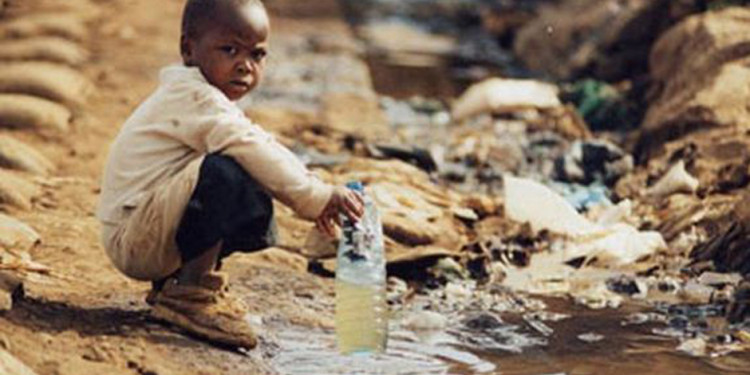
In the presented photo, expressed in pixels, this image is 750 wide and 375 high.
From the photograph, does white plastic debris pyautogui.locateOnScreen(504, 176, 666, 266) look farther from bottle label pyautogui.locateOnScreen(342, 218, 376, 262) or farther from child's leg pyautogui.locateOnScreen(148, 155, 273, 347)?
child's leg pyautogui.locateOnScreen(148, 155, 273, 347)

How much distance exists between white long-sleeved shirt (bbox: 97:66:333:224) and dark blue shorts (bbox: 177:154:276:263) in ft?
0.16

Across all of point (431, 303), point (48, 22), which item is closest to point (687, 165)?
point (431, 303)

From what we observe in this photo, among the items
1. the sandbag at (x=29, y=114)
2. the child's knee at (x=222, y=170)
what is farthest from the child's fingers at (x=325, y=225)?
the sandbag at (x=29, y=114)

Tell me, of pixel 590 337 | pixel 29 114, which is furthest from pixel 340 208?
pixel 29 114

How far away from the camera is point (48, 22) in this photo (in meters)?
10.7

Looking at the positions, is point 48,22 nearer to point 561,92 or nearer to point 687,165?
point 561,92

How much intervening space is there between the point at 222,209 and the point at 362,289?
0.66m

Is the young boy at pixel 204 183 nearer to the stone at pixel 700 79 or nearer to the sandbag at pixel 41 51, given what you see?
the stone at pixel 700 79

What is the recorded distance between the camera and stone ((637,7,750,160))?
7.39m

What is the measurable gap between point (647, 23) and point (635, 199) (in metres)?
3.91

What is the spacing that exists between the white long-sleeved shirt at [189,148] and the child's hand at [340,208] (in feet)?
0.08

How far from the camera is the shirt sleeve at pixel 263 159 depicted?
3951 mm

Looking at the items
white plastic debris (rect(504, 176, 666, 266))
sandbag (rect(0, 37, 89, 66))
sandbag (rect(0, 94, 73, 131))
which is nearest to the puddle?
white plastic debris (rect(504, 176, 666, 266))

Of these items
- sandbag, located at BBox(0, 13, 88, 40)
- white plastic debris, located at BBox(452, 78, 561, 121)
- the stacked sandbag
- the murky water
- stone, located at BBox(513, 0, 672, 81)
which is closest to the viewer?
the murky water
